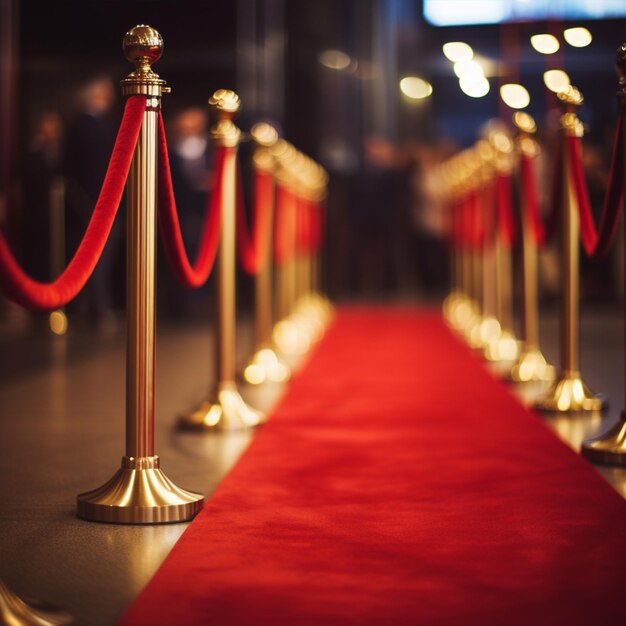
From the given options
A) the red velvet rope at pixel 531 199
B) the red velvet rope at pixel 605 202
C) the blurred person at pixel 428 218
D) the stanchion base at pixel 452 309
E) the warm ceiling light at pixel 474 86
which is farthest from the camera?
the warm ceiling light at pixel 474 86

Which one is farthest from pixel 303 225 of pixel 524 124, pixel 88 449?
pixel 88 449

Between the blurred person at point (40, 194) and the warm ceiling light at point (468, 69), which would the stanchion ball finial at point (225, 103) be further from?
the warm ceiling light at point (468, 69)

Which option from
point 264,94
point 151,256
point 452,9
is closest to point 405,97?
point 452,9

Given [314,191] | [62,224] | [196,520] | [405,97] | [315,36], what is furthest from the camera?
[405,97]

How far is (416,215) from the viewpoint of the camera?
1594cm

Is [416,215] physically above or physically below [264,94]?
below

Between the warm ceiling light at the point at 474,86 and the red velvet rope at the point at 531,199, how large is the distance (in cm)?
1168

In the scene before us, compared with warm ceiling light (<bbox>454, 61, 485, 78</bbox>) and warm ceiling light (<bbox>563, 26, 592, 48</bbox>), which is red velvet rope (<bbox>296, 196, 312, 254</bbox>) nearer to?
warm ceiling light (<bbox>563, 26, 592, 48</bbox>)

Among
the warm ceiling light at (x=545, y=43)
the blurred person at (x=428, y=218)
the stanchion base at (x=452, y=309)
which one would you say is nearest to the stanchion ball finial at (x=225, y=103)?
the stanchion base at (x=452, y=309)

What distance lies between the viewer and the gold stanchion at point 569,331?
16.6 feet

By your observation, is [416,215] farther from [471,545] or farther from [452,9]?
[471,545]

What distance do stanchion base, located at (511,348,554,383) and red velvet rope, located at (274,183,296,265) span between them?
211cm

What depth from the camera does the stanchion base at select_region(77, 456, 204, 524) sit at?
10.2 ft

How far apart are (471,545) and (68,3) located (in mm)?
10340
